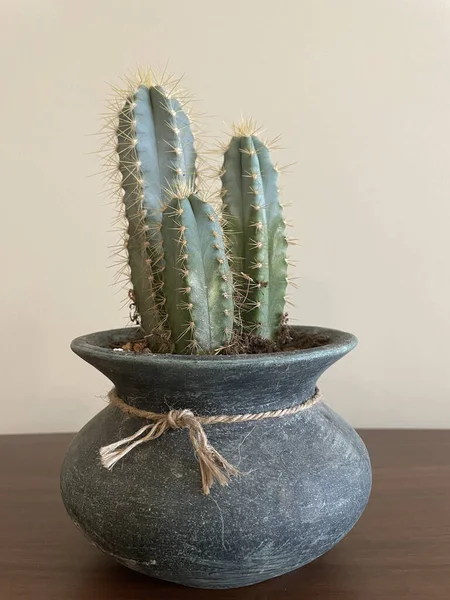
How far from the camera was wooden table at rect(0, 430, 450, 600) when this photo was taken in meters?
0.51

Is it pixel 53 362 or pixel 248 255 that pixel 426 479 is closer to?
pixel 248 255

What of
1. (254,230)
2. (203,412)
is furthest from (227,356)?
(254,230)

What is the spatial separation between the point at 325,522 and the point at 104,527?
19 cm

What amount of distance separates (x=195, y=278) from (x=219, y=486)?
18cm

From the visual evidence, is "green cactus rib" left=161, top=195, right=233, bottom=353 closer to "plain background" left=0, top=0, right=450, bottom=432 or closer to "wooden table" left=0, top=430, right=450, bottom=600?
"wooden table" left=0, top=430, right=450, bottom=600

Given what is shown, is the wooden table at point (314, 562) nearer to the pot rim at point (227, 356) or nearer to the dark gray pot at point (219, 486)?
the dark gray pot at point (219, 486)

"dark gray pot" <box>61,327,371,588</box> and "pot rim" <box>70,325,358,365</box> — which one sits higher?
"pot rim" <box>70,325,358,365</box>

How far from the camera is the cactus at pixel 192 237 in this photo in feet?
1.65

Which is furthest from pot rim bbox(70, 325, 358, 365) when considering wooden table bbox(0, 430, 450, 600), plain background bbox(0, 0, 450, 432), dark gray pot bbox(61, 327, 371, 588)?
plain background bbox(0, 0, 450, 432)

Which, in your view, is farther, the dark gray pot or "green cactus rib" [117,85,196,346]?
"green cactus rib" [117,85,196,346]

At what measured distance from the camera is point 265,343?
581 millimetres

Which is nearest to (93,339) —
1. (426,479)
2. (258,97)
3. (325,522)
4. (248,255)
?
(248,255)

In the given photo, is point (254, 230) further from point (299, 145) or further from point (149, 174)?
point (299, 145)

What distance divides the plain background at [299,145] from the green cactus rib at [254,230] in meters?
0.46
